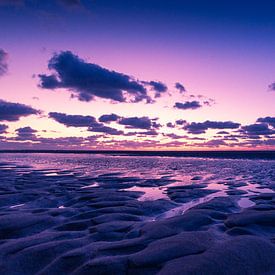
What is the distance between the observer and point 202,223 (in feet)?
19.9

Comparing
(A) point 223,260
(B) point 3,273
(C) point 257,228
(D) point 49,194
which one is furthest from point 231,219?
(D) point 49,194

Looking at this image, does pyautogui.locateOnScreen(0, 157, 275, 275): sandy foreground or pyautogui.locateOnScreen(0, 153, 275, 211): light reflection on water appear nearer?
pyautogui.locateOnScreen(0, 157, 275, 275): sandy foreground

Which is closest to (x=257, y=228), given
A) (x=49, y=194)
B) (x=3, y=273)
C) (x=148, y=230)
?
(x=148, y=230)

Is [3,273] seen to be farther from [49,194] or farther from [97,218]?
[49,194]

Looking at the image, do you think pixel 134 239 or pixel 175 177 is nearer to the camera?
pixel 134 239

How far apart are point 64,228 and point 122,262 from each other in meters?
2.43

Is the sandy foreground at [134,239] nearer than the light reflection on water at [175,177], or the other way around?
the sandy foreground at [134,239]

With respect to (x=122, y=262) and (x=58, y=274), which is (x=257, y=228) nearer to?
(x=122, y=262)

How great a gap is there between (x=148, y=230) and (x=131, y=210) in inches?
87.5

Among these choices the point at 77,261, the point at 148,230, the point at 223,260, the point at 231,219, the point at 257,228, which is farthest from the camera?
the point at 231,219

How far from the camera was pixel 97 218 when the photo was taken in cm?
657

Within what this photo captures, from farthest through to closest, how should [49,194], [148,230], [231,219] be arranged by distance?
[49,194] < [231,219] < [148,230]

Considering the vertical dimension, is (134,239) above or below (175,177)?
below

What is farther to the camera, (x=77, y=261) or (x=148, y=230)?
(x=148, y=230)
